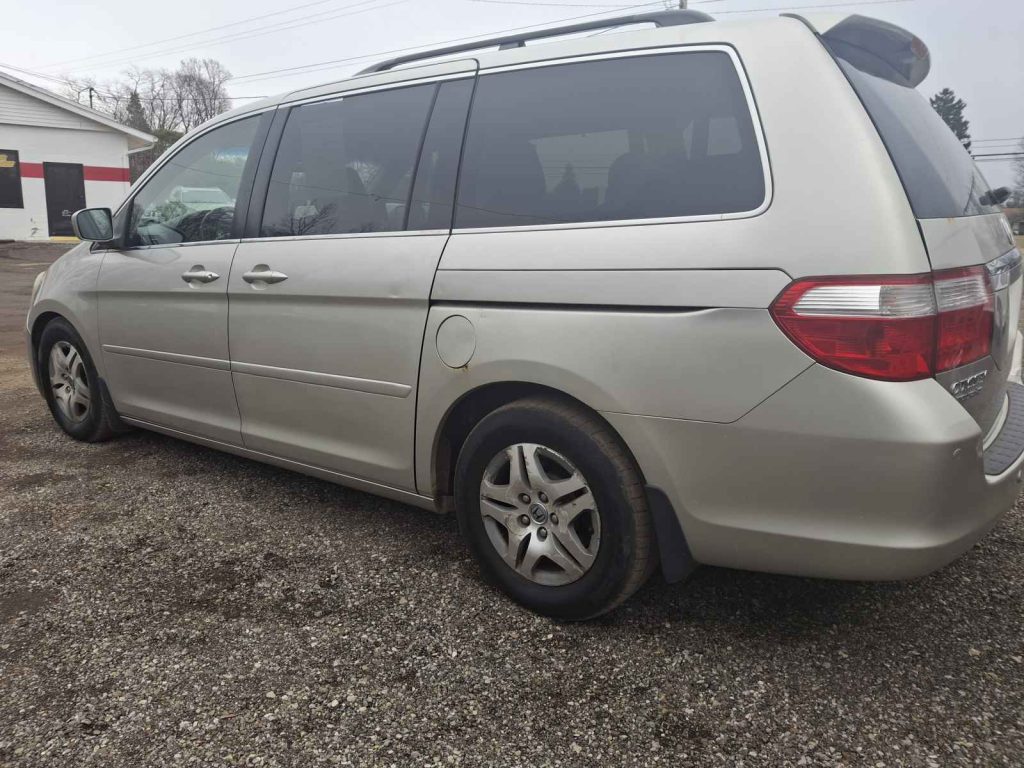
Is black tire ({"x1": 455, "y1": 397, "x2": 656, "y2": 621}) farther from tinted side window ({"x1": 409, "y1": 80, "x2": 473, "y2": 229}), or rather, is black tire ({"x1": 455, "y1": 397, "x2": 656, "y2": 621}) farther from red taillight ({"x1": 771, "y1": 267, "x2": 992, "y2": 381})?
tinted side window ({"x1": 409, "y1": 80, "x2": 473, "y2": 229})

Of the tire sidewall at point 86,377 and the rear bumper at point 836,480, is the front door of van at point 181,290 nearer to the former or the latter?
the tire sidewall at point 86,377

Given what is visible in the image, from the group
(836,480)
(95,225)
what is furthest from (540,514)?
(95,225)

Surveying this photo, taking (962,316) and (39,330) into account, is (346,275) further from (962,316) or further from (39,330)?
(39,330)

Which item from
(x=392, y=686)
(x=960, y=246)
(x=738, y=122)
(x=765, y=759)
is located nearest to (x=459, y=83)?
(x=738, y=122)

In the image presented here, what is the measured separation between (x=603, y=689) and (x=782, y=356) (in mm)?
1031

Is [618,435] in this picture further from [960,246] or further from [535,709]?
[960,246]

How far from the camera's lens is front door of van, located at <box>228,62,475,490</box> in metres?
2.65

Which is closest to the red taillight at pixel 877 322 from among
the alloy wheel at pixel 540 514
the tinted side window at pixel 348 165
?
the alloy wheel at pixel 540 514

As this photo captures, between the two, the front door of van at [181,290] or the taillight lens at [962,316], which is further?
the front door of van at [181,290]

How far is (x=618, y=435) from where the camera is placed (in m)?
2.21

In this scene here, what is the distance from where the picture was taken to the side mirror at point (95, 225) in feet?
12.6

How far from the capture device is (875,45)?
222 cm

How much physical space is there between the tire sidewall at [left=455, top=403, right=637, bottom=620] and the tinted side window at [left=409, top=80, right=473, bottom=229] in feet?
2.43

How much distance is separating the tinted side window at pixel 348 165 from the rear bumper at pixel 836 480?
1.32m
